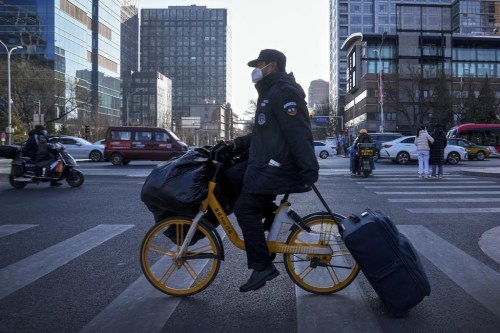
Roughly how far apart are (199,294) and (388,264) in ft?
5.32

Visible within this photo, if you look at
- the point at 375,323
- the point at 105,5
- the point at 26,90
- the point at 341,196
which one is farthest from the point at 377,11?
the point at 375,323

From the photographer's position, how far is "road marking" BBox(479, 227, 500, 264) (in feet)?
18.8

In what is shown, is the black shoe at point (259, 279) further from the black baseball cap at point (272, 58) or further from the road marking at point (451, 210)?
the road marking at point (451, 210)

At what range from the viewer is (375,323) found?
11.9 ft

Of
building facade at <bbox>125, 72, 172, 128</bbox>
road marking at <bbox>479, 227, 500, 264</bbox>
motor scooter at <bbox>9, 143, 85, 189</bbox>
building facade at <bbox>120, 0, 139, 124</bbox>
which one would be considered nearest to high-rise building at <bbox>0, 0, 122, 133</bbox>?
building facade at <bbox>120, 0, 139, 124</bbox>

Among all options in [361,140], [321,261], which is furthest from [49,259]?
[361,140]

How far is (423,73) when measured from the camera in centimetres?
6438

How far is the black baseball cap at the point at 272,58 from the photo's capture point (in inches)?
161

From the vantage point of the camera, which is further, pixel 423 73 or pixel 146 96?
pixel 146 96

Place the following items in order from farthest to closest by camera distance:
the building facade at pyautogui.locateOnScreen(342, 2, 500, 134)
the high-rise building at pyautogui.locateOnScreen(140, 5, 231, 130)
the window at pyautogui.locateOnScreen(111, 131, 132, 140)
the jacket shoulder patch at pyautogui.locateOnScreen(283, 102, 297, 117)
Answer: the high-rise building at pyautogui.locateOnScreen(140, 5, 231, 130)
the building facade at pyautogui.locateOnScreen(342, 2, 500, 134)
the window at pyautogui.locateOnScreen(111, 131, 132, 140)
the jacket shoulder patch at pyautogui.locateOnScreen(283, 102, 297, 117)

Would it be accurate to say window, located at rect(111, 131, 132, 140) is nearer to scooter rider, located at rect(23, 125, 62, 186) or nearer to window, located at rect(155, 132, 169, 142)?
window, located at rect(155, 132, 169, 142)

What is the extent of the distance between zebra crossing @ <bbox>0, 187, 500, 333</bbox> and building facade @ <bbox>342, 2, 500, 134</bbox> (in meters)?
55.7

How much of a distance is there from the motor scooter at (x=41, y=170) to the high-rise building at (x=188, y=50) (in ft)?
434

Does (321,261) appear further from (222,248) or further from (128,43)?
(128,43)
